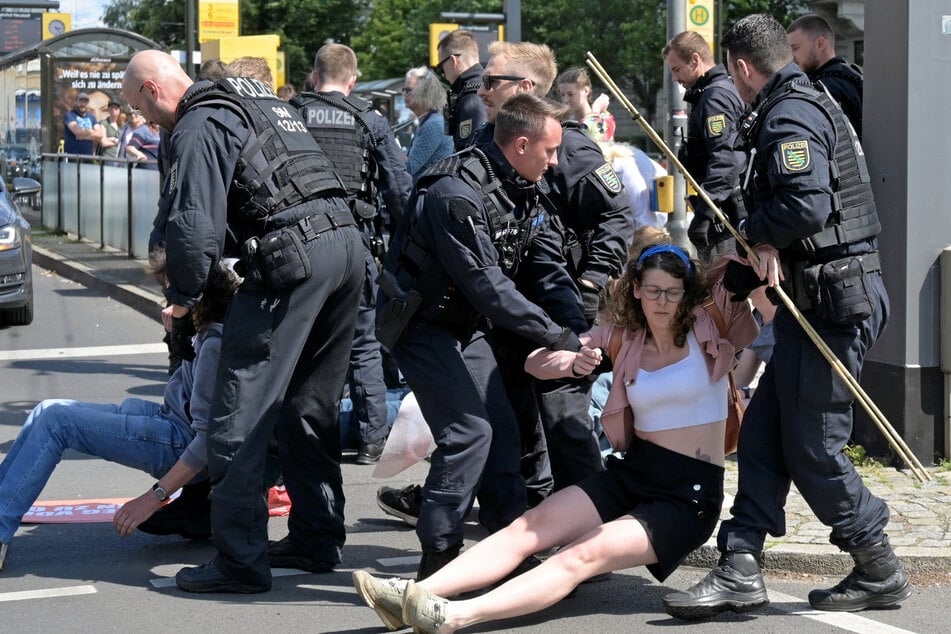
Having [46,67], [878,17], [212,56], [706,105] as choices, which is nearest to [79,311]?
[212,56]

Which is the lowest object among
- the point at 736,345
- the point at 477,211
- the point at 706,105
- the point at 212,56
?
A: the point at 736,345

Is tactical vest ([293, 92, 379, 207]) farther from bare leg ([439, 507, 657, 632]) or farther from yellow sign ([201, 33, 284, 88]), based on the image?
yellow sign ([201, 33, 284, 88])

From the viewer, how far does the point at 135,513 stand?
5145 millimetres

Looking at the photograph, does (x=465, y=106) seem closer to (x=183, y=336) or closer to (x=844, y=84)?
(x=844, y=84)

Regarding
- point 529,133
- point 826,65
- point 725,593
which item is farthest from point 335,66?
point 725,593

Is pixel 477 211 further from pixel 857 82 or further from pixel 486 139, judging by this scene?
pixel 857 82

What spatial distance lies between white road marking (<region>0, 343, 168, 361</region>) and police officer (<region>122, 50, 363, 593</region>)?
5926 millimetres

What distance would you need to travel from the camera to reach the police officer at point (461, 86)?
7.91 metres

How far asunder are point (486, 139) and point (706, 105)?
80.4 inches

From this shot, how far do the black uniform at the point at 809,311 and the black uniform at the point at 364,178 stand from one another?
296 cm

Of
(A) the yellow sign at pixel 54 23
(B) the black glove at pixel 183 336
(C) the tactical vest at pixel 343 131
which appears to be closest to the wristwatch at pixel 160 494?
(B) the black glove at pixel 183 336

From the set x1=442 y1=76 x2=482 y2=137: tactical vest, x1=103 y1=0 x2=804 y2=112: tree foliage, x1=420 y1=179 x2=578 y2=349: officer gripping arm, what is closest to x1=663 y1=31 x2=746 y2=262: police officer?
x1=442 y1=76 x2=482 y2=137: tactical vest

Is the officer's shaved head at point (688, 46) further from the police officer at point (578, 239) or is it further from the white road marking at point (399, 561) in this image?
the white road marking at point (399, 561)

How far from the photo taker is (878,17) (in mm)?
6516
